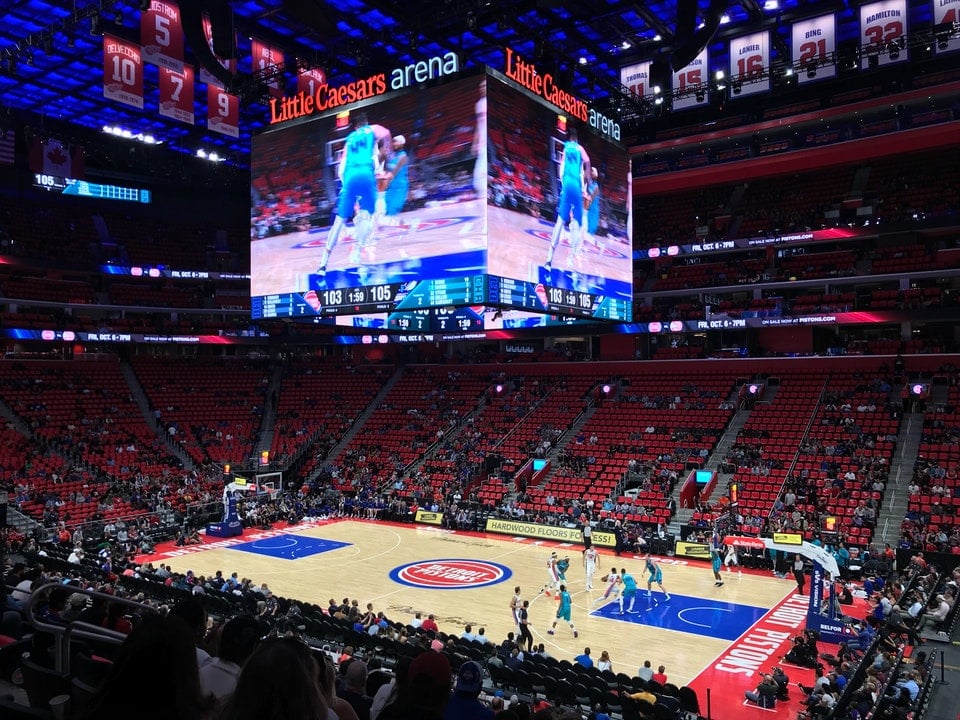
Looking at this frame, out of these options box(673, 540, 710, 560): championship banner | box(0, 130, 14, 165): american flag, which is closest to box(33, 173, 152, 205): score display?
box(0, 130, 14, 165): american flag

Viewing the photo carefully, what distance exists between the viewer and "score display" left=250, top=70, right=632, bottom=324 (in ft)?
58.5

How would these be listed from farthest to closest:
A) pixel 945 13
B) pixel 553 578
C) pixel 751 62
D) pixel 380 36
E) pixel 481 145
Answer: pixel 751 62
pixel 945 13
pixel 553 578
pixel 380 36
pixel 481 145

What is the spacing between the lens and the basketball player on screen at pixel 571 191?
19797mm

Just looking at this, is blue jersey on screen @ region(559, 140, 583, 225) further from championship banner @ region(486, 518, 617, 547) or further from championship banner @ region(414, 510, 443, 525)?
championship banner @ region(414, 510, 443, 525)

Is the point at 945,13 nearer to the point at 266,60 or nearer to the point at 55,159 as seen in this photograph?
the point at 266,60

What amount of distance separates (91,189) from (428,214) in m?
34.1

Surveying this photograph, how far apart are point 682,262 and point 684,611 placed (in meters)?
25.9

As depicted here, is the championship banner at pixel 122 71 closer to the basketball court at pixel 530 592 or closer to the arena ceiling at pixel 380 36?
the arena ceiling at pixel 380 36

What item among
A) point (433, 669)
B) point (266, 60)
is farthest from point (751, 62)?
point (433, 669)

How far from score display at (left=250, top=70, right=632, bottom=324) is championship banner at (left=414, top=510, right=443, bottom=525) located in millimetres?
15797

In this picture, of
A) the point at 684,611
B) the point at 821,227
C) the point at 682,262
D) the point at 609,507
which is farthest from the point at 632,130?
the point at 684,611

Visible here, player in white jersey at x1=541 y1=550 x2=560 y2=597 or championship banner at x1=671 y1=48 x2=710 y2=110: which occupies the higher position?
championship banner at x1=671 y1=48 x2=710 y2=110

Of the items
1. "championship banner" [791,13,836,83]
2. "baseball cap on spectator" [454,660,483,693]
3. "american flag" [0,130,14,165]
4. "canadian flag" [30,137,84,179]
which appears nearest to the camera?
"baseball cap on spectator" [454,660,483,693]

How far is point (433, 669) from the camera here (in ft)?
11.9
